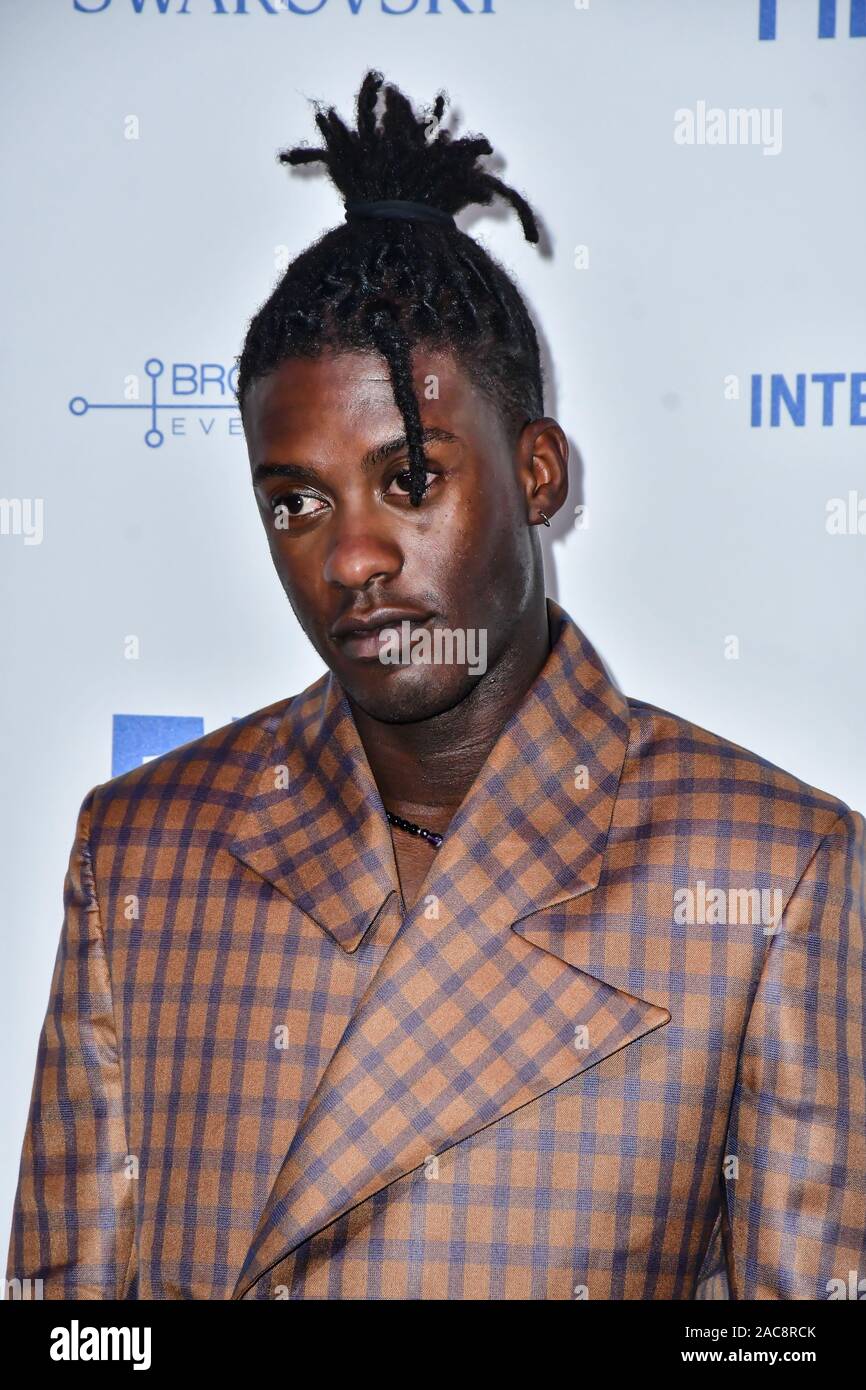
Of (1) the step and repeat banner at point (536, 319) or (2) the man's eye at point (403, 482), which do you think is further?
(1) the step and repeat banner at point (536, 319)

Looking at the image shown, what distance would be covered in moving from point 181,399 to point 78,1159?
786 millimetres

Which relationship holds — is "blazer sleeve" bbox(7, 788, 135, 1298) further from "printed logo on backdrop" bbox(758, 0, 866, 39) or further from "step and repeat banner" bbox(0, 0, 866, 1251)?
"printed logo on backdrop" bbox(758, 0, 866, 39)

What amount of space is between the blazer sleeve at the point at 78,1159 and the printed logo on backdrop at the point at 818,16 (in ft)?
3.65

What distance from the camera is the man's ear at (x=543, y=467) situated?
111 cm

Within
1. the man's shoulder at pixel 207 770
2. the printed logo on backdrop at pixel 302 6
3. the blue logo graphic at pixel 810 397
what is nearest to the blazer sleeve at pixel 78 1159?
the man's shoulder at pixel 207 770

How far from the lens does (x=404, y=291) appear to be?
3.48 feet

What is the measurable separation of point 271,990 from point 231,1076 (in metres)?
0.08

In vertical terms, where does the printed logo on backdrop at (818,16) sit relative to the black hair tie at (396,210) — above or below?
above

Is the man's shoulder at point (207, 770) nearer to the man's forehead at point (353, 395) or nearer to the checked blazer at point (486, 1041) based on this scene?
the checked blazer at point (486, 1041)

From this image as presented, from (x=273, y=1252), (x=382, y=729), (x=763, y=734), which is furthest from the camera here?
(x=763, y=734)

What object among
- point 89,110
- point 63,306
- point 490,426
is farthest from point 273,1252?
point 89,110
